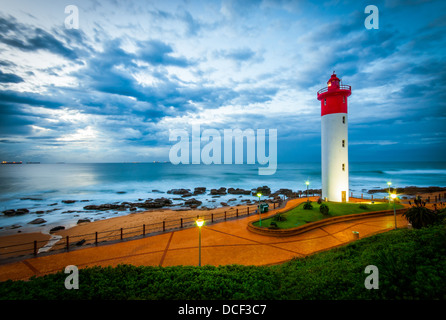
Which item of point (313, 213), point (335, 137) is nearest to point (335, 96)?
point (335, 137)

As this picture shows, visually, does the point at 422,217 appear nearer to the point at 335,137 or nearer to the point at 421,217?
the point at 421,217

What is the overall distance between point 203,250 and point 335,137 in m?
15.4

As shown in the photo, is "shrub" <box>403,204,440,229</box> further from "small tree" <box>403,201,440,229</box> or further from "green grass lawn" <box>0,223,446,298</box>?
"green grass lawn" <box>0,223,446,298</box>

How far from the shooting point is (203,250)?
390 inches

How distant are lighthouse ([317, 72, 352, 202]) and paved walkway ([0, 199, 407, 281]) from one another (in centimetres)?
533

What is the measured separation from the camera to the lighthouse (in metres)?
17.8

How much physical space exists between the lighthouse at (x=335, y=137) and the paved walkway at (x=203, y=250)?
5326 mm

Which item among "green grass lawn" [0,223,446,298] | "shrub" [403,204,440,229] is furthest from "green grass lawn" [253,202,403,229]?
"green grass lawn" [0,223,446,298]

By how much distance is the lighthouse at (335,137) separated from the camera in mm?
17844

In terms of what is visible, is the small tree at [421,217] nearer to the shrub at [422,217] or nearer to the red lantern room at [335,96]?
the shrub at [422,217]

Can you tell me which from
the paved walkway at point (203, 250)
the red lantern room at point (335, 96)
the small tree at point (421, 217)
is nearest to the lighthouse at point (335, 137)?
the red lantern room at point (335, 96)
